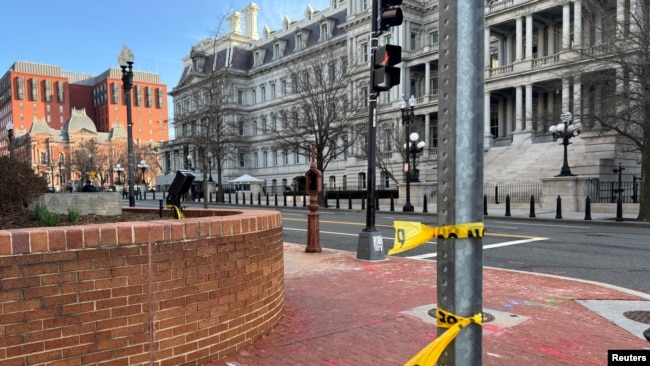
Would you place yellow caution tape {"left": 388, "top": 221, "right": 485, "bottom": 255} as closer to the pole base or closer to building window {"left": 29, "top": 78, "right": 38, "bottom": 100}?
the pole base

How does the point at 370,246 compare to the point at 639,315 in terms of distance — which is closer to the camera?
the point at 639,315

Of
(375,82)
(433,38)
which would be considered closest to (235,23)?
(433,38)

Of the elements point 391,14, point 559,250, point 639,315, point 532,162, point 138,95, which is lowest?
point 559,250

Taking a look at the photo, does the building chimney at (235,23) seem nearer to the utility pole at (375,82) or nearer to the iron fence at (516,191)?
the iron fence at (516,191)

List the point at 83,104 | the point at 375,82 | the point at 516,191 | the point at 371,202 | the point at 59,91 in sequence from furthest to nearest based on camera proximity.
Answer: the point at 83,104 < the point at 59,91 < the point at 516,191 < the point at 371,202 < the point at 375,82

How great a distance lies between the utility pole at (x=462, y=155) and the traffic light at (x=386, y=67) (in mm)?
3223

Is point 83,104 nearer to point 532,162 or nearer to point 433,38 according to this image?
point 433,38

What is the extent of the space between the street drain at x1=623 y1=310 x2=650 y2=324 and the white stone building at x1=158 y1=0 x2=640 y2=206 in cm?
1690

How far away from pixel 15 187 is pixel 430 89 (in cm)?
4866

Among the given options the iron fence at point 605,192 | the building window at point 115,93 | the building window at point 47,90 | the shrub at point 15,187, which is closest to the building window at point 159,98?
the building window at point 115,93

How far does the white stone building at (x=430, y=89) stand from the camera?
1282 inches

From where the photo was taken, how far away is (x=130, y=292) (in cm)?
321

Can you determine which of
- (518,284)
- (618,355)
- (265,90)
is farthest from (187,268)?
(265,90)

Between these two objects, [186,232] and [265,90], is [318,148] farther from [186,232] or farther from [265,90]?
[265,90]
